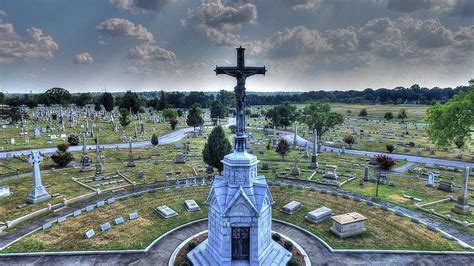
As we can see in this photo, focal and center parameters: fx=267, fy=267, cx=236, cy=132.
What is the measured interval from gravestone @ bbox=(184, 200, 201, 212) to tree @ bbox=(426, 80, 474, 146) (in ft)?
124

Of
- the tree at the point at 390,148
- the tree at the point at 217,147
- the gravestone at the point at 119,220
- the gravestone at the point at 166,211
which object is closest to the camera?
the gravestone at the point at 119,220

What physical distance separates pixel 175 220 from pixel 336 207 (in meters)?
14.6

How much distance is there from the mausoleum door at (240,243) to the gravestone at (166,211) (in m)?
9.28

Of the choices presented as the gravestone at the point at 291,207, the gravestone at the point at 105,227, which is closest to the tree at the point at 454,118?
the gravestone at the point at 291,207

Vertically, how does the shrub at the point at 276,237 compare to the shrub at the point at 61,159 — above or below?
below

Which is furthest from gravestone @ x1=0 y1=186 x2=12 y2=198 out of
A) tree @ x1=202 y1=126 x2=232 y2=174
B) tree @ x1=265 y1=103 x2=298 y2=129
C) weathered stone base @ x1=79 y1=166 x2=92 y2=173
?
tree @ x1=265 y1=103 x2=298 y2=129

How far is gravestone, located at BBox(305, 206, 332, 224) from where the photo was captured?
2183 cm

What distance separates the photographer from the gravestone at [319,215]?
2183 cm

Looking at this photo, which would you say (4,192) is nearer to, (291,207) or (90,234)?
(90,234)

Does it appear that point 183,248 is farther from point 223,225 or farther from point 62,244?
point 62,244

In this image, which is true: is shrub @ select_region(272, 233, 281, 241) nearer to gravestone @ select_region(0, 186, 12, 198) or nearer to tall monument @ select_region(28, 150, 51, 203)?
tall monument @ select_region(28, 150, 51, 203)

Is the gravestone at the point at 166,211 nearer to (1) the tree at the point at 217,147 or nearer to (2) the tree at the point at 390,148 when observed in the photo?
(1) the tree at the point at 217,147

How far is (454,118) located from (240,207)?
1568 inches

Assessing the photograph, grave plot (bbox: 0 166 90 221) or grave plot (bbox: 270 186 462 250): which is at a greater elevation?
grave plot (bbox: 0 166 90 221)
